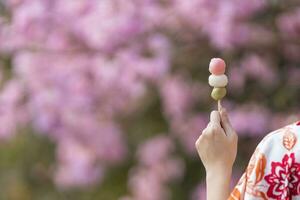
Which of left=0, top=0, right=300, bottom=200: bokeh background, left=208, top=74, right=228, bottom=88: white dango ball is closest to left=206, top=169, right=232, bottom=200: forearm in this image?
left=208, top=74, right=228, bottom=88: white dango ball

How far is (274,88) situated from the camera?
2812 mm

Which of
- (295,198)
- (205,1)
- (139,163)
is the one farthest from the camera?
(139,163)

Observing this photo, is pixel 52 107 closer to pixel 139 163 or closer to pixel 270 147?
pixel 139 163

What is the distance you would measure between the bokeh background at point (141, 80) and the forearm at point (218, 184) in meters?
1.40

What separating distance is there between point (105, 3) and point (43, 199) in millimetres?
1176

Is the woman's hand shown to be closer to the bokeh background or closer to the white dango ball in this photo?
the white dango ball

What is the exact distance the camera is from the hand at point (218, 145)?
50.1 inches

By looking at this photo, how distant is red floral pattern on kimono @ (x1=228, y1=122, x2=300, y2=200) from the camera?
1173 millimetres

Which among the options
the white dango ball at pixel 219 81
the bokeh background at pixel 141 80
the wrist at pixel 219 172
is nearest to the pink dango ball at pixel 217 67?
the white dango ball at pixel 219 81

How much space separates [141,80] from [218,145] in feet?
5.98

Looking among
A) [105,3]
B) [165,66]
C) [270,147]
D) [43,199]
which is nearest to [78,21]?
[105,3]

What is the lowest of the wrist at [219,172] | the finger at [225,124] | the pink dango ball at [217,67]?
the wrist at [219,172]

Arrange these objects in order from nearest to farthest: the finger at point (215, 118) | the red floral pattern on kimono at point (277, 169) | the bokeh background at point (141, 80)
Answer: the red floral pattern on kimono at point (277, 169) → the finger at point (215, 118) → the bokeh background at point (141, 80)

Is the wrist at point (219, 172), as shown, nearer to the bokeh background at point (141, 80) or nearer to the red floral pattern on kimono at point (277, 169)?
the red floral pattern on kimono at point (277, 169)
